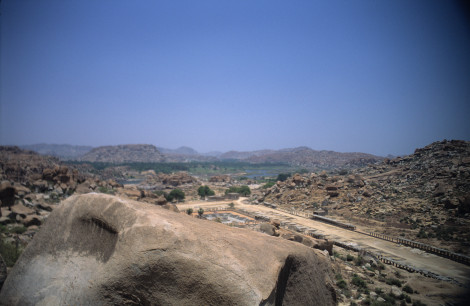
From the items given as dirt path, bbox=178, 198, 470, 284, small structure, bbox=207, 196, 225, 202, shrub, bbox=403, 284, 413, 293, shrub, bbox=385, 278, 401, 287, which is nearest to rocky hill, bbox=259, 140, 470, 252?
dirt path, bbox=178, 198, 470, 284

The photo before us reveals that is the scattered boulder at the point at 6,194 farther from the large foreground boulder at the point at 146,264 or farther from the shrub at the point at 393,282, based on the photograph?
the shrub at the point at 393,282

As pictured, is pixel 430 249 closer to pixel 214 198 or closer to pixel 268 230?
pixel 268 230

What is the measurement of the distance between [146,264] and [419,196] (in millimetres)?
25454

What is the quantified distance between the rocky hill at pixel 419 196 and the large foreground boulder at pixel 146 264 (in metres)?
15.5

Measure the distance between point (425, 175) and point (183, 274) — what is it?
83.3 ft

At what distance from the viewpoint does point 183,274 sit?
4820 millimetres

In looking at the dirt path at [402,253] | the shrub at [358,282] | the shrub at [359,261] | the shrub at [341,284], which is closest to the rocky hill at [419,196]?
the dirt path at [402,253]

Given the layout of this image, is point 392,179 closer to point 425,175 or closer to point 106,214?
point 425,175

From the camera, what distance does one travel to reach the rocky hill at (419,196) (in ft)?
54.2

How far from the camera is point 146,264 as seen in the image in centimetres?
486

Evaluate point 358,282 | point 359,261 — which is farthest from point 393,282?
point 359,261

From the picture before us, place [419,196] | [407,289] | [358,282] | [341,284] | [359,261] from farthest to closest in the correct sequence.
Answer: [419,196] → [359,261] → [358,282] → [407,289] → [341,284]

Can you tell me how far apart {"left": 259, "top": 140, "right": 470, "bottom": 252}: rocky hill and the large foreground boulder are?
15.5 metres

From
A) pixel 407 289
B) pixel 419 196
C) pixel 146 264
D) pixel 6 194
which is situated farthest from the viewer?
pixel 6 194
